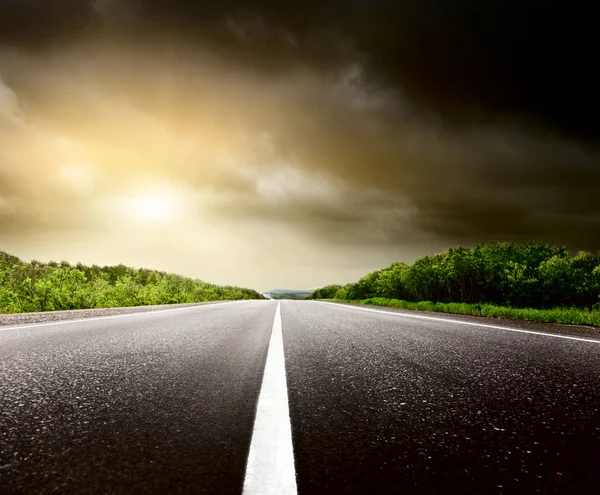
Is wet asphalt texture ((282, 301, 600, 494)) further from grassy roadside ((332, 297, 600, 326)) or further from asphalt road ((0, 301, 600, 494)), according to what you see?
grassy roadside ((332, 297, 600, 326))

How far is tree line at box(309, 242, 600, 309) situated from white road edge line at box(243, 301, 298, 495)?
143 ft

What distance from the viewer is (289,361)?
422cm

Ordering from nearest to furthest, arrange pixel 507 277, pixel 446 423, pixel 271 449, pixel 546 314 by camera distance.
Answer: pixel 271 449, pixel 446 423, pixel 546 314, pixel 507 277

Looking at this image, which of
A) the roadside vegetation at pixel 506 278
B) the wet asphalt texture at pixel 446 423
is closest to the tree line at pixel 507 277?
the roadside vegetation at pixel 506 278

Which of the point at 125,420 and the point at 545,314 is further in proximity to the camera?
the point at 545,314

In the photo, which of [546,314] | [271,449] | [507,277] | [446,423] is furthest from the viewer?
[507,277]

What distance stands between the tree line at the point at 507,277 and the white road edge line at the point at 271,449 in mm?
43693

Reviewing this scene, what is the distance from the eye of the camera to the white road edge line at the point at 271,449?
1.39 m

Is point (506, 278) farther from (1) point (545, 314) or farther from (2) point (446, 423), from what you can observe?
(2) point (446, 423)

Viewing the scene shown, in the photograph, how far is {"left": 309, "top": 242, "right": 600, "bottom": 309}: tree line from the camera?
41250mm

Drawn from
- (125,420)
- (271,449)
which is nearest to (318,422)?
(271,449)

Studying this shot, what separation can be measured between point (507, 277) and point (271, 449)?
47.7 metres

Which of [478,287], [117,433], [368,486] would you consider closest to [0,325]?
[117,433]

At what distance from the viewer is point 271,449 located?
1.74 metres
